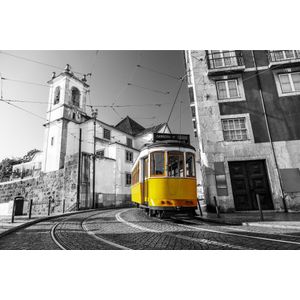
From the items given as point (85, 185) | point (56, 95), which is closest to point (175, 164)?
point (85, 185)

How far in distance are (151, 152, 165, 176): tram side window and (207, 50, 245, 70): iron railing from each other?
22.4 ft

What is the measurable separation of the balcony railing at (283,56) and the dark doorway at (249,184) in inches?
212

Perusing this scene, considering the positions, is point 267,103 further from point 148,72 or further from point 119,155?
point 119,155

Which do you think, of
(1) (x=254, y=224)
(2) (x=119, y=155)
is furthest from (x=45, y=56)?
(2) (x=119, y=155)

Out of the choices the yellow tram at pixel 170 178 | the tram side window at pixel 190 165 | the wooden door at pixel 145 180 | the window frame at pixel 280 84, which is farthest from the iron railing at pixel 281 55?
the wooden door at pixel 145 180

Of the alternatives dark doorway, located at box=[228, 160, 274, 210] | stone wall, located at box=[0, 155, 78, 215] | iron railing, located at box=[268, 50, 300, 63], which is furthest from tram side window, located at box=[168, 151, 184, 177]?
stone wall, located at box=[0, 155, 78, 215]

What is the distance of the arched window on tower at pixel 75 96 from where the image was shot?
81.6 feet

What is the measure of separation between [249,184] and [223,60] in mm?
6834

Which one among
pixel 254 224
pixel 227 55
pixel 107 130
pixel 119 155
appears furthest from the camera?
pixel 107 130

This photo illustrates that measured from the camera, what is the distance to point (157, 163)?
684 centimetres

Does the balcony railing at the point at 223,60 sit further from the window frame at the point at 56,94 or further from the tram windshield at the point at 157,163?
the window frame at the point at 56,94

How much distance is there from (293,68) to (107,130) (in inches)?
776
